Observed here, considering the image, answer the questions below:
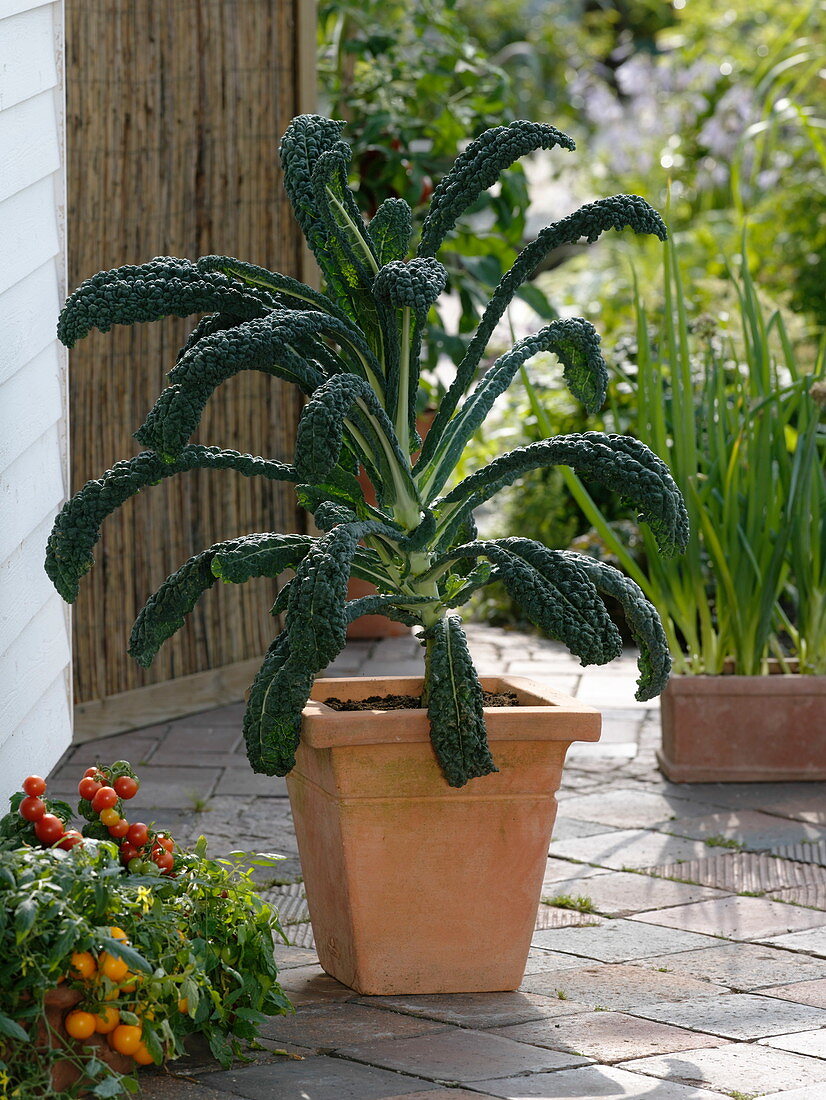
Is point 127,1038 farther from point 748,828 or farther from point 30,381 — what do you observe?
point 748,828

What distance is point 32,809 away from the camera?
6.38 ft

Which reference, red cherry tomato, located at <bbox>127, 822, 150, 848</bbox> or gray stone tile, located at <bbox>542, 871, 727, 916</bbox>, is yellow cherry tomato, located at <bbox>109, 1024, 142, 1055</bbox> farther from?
gray stone tile, located at <bbox>542, 871, 727, 916</bbox>

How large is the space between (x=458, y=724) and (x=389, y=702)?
29 centimetres

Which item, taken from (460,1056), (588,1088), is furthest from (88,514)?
(588,1088)

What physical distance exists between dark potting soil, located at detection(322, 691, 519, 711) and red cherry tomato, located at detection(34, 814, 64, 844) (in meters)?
0.52

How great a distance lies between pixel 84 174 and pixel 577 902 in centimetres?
229

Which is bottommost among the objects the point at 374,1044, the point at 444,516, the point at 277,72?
the point at 374,1044

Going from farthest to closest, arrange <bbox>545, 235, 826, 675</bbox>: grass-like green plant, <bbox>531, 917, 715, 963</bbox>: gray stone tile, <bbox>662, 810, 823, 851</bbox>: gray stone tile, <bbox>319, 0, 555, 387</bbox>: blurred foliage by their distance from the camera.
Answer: <bbox>319, 0, 555, 387</bbox>: blurred foliage
<bbox>545, 235, 826, 675</bbox>: grass-like green plant
<bbox>662, 810, 823, 851</bbox>: gray stone tile
<bbox>531, 917, 715, 963</bbox>: gray stone tile

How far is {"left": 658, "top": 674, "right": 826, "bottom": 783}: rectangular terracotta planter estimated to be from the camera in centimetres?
345

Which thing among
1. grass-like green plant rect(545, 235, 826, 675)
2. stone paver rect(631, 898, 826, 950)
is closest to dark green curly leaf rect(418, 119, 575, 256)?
grass-like green plant rect(545, 235, 826, 675)

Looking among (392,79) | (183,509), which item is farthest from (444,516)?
(392,79)

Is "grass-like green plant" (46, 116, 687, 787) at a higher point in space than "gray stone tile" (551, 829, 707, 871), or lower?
higher

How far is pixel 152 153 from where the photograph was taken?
3861 mm

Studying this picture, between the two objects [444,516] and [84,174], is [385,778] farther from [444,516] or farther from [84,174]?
[84,174]
